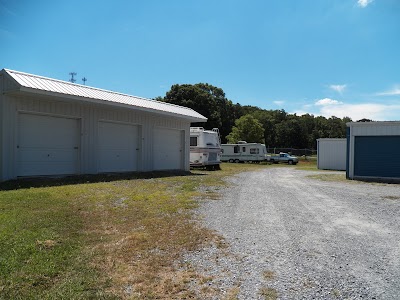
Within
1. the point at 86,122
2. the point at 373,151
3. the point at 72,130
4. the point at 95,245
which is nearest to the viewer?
the point at 95,245

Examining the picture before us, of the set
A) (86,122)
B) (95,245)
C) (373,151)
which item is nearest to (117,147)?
(86,122)

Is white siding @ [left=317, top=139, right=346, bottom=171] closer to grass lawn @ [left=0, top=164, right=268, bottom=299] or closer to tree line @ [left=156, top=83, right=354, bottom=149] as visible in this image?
tree line @ [left=156, top=83, right=354, bottom=149]

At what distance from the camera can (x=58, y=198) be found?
912cm

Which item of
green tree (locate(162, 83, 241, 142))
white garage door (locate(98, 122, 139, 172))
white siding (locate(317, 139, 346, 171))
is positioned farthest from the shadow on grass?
green tree (locate(162, 83, 241, 142))

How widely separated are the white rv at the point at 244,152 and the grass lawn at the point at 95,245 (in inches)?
1278

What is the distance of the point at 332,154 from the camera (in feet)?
104

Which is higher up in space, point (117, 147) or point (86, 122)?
point (86, 122)

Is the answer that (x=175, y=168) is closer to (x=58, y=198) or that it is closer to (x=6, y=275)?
(x=58, y=198)

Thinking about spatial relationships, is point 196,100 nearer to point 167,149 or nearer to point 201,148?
point 201,148

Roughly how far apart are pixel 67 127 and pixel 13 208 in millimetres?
Result: 7165

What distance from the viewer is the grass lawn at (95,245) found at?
3.86 meters

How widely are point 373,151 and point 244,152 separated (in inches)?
905

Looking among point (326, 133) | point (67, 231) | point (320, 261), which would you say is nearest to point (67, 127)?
point (67, 231)

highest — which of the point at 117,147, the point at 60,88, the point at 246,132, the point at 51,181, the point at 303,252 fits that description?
the point at 60,88
